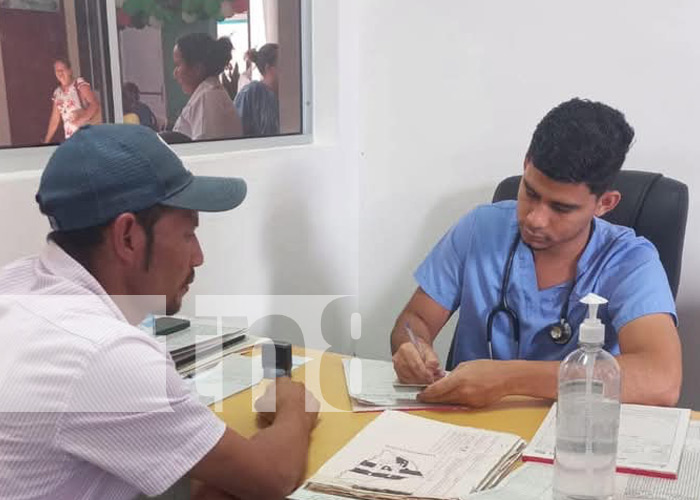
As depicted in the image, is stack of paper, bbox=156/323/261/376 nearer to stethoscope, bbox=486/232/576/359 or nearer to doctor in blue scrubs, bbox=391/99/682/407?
doctor in blue scrubs, bbox=391/99/682/407

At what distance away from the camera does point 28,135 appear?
1.56 metres

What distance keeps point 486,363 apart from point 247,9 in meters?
1.37

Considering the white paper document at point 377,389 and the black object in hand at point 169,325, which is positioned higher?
the black object in hand at point 169,325

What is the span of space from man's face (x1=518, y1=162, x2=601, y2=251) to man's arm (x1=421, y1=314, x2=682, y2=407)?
31 centimetres

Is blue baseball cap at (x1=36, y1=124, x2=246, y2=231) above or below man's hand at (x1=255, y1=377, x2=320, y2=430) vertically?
above

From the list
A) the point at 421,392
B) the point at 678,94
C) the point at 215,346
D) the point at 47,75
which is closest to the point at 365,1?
the point at 678,94

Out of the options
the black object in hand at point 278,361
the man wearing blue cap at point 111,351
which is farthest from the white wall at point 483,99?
the man wearing blue cap at point 111,351

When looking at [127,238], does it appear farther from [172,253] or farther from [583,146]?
[583,146]

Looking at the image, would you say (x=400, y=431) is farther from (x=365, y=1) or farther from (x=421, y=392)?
→ (x=365, y=1)

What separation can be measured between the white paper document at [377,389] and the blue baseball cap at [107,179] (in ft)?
1.75

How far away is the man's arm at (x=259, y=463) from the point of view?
0.96 m

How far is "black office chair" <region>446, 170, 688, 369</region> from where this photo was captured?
1.68m

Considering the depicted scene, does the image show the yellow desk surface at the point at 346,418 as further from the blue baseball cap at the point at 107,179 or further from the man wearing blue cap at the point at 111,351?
the blue baseball cap at the point at 107,179

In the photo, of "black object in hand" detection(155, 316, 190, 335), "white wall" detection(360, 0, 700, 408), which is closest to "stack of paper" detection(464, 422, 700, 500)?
"black object in hand" detection(155, 316, 190, 335)
